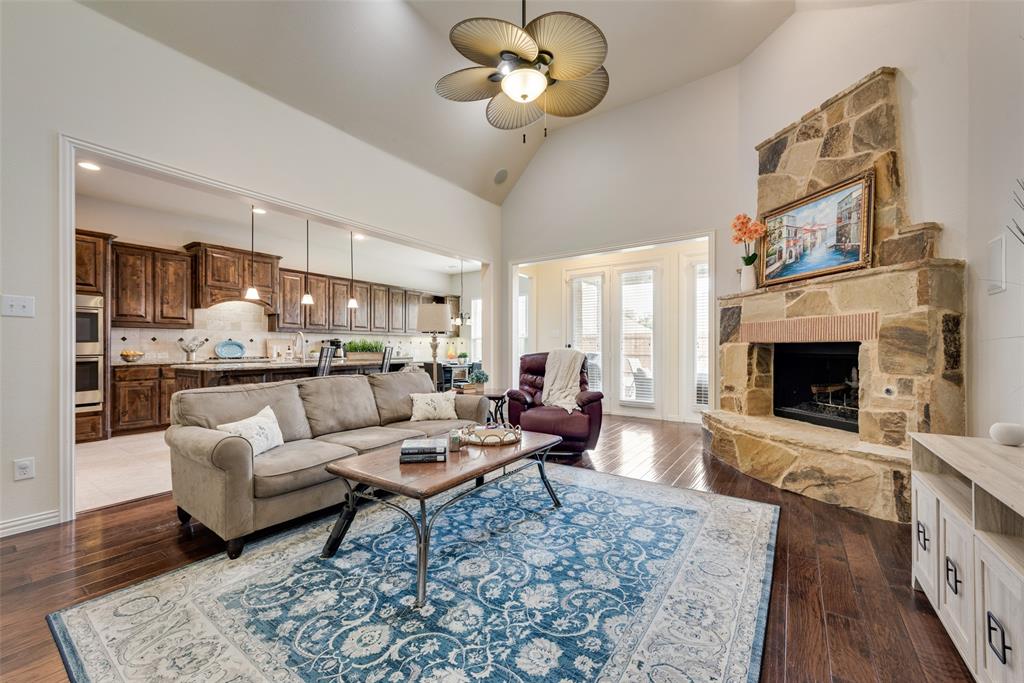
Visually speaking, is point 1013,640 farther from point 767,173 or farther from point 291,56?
point 291,56

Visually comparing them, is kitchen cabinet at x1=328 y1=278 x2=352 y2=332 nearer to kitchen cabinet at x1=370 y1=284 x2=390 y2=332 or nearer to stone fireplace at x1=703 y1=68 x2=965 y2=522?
kitchen cabinet at x1=370 y1=284 x2=390 y2=332

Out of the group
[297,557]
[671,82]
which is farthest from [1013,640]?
[671,82]

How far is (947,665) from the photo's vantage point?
1385 mm

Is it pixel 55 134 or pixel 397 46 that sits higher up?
pixel 397 46

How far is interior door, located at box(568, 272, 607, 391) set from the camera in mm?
6449

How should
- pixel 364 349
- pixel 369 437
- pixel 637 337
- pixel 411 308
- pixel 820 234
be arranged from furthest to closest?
pixel 411 308, pixel 364 349, pixel 637 337, pixel 820 234, pixel 369 437

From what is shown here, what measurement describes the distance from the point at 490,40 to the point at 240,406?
8.61 ft

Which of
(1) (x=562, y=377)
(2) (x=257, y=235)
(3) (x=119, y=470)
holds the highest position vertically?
(2) (x=257, y=235)

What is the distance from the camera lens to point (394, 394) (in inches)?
141

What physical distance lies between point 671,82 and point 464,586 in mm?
5253

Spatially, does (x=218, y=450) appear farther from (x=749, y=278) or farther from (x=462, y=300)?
(x=462, y=300)

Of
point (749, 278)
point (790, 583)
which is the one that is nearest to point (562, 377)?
point (749, 278)

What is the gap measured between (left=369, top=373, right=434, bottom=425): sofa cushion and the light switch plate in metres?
2.08

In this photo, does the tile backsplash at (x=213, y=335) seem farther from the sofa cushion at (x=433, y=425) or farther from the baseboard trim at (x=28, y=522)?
the sofa cushion at (x=433, y=425)
